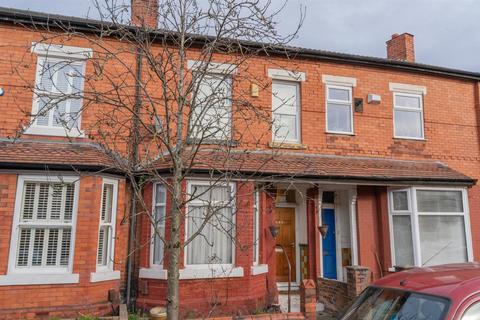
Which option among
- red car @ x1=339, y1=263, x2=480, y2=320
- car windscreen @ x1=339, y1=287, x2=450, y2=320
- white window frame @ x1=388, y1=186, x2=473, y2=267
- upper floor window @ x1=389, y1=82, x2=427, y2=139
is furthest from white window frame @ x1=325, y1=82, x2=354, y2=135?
car windscreen @ x1=339, y1=287, x2=450, y2=320

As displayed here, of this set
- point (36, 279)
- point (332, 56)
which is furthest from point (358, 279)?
point (36, 279)

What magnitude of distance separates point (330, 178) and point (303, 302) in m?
3.01

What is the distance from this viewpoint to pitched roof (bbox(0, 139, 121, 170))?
24.0 feet

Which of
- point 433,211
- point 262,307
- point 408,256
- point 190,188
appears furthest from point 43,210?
point 433,211

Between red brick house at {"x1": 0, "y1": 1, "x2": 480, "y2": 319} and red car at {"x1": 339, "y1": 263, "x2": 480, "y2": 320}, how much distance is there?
116 inches

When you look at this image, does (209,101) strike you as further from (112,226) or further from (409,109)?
(409,109)

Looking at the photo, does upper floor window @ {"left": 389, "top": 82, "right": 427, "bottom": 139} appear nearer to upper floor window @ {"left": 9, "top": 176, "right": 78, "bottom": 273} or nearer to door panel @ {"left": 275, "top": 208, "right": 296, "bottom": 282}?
door panel @ {"left": 275, "top": 208, "right": 296, "bottom": 282}

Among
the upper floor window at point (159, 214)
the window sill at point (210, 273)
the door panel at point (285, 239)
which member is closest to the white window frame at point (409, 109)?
the door panel at point (285, 239)

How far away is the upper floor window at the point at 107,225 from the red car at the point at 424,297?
5.85 metres

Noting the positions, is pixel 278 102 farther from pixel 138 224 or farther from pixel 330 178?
pixel 138 224

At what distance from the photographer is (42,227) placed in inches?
294

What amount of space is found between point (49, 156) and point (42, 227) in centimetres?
134

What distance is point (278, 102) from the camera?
10336mm

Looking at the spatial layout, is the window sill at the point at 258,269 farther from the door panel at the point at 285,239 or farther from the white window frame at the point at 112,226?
the white window frame at the point at 112,226
